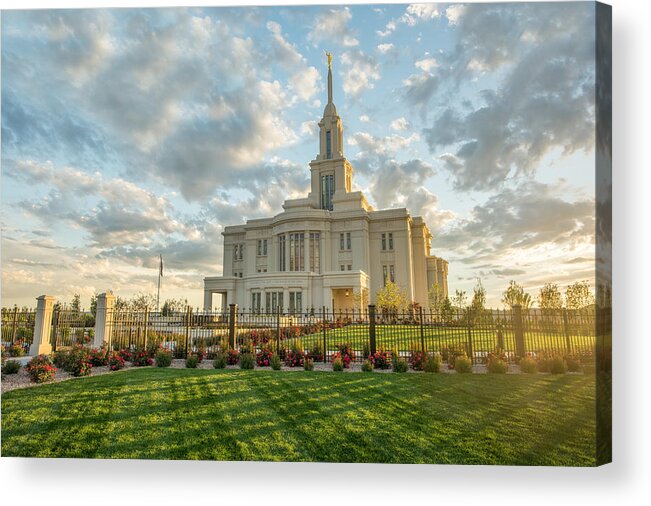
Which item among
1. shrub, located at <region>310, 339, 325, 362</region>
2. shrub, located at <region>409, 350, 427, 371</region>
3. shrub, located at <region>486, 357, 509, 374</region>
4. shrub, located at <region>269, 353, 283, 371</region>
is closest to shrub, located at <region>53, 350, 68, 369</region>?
shrub, located at <region>269, 353, 283, 371</region>

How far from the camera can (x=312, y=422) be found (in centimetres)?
671

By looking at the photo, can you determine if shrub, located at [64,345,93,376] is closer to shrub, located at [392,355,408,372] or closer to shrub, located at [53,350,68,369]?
shrub, located at [53,350,68,369]

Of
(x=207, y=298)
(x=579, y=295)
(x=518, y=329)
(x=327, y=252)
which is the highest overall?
(x=327, y=252)

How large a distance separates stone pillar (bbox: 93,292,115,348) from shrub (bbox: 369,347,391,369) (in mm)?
8869

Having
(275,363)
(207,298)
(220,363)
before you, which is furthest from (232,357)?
(207,298)

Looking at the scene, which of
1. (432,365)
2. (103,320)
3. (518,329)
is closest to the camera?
(432,365)

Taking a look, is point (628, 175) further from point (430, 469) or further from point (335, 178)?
point (335, 178)

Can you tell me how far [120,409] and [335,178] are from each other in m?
34.6

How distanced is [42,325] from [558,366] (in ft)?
53.4

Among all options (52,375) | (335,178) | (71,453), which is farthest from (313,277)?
(71,453)

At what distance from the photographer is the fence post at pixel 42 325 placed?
1398cm

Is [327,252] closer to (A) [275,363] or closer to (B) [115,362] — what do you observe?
(A) [275,363]

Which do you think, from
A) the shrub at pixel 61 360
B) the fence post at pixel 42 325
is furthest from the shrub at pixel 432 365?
the fence post at pixel 42 325

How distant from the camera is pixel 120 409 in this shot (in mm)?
7207
